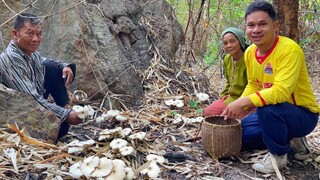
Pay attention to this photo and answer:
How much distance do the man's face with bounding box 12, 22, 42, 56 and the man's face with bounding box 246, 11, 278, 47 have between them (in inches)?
60.6

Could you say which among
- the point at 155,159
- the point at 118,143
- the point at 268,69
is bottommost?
the point at 155,159

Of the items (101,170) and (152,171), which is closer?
(101,170)

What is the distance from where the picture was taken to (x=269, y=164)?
257 cm

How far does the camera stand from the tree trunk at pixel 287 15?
334 centimetres

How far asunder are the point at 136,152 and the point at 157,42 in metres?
2.40

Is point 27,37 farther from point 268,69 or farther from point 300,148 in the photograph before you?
point 300,148

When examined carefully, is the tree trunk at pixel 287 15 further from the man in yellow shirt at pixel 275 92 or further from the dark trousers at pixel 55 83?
the dark trousers at pixel 55 83

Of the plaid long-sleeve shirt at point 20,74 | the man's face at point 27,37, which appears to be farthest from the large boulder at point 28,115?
the man's face at point 27,37

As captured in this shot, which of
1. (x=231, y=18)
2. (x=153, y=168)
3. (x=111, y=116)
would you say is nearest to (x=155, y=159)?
(x=153, y=168)

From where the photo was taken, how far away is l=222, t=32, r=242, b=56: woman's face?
124 inches

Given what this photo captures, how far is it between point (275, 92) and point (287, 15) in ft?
4.29

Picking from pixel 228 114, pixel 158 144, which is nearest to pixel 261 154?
pixel 228 114

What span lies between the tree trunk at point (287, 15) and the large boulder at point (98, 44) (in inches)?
46.7

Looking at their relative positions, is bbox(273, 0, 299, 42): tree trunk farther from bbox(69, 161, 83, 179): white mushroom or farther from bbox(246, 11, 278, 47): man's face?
bbox(69, 161, 83, 179): white mushroom
